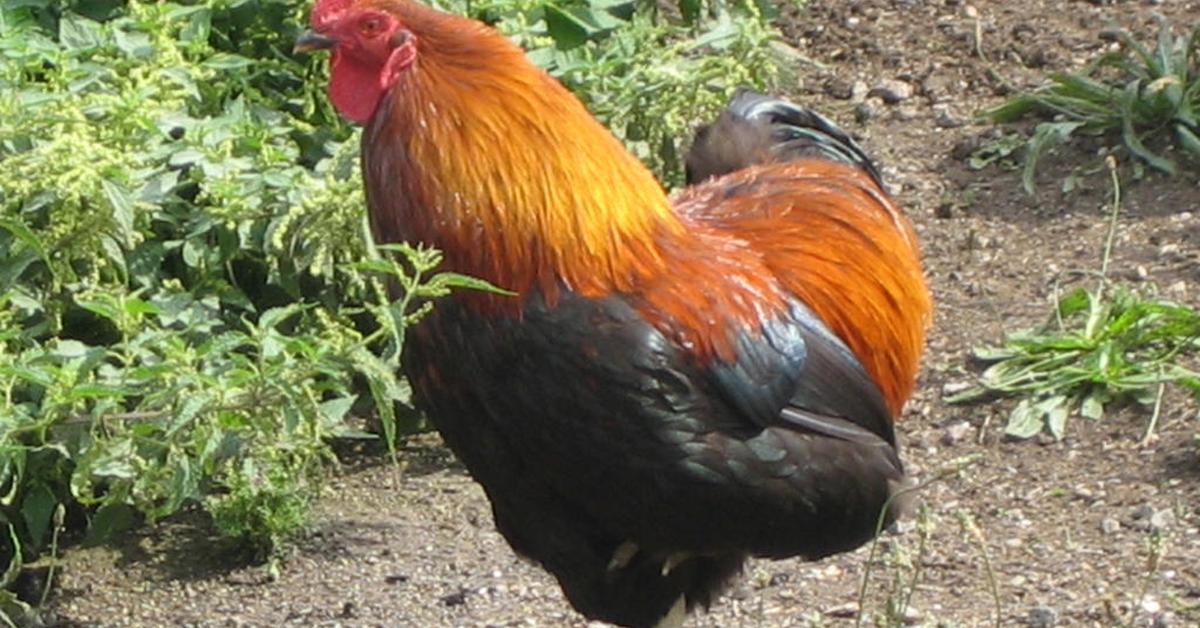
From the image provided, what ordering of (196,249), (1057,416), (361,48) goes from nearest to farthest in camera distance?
(361,48) → (196,249) → (1057,416)

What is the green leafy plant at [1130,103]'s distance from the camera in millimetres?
6664

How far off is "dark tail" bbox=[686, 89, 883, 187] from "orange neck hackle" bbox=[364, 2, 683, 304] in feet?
3.21

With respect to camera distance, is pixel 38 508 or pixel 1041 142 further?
pixel 1041 142

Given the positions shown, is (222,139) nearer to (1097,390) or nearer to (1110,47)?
(1097,390)

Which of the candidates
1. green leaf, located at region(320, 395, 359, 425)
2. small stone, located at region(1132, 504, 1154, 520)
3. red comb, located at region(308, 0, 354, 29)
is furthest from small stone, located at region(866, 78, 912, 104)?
red comb, located at region(308, 0, 354, 29)

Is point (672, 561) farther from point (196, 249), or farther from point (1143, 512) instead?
point (196, 249)

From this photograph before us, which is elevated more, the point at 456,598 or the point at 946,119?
the point at 946,119

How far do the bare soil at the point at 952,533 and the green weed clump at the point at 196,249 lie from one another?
0.16 m

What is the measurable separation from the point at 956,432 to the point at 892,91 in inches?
75.4

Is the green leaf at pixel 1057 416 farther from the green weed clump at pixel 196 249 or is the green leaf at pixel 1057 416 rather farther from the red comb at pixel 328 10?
the red comb at pixel 328 10

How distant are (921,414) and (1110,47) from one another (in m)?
2.05

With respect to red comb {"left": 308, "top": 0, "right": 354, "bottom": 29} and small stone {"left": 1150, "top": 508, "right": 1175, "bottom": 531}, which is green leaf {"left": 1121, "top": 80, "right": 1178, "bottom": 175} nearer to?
small stone {"left": 1150, "top": 508, "right": 1175, "bottom": 531}

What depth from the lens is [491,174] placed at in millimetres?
4203

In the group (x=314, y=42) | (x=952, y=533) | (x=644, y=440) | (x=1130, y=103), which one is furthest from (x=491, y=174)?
(x=1130, y=103)
